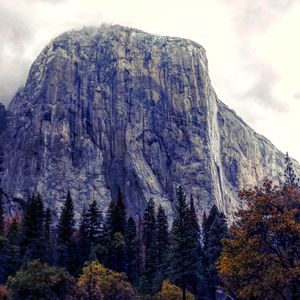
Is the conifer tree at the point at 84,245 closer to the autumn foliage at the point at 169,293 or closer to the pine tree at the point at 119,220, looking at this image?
the pine tree at the point at 119,220

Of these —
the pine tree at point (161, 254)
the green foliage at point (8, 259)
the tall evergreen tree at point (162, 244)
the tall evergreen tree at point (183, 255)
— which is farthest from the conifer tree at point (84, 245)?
the tall evergreen tree at point (183, 255)

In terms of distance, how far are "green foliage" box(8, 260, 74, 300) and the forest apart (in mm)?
111

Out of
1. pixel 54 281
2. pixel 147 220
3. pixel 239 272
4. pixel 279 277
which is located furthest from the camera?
pixel 147 220

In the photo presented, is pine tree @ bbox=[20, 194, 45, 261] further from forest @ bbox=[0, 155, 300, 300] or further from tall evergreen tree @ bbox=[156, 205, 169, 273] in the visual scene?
tall evergreen tree @ bbox=[156, 205, 169, 273]

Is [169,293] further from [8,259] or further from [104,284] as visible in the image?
[8,259]

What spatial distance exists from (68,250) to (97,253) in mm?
5981

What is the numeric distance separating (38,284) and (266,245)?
3286 cm

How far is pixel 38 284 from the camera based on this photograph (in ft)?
191

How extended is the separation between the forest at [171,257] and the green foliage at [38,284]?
Answer: 11cm

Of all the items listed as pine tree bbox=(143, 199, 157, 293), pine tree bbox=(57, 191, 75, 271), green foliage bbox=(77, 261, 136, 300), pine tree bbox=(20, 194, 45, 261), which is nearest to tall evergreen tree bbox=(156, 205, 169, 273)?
pine tree bbox=(143, 199, 157, 293)

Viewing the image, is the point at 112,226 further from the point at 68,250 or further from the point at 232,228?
the point at 232,228

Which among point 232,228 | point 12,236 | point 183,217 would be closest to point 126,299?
point 183,217

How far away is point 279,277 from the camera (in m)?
32.3

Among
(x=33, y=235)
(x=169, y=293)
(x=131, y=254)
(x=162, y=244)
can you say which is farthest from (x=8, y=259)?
(x=162, y=244)
